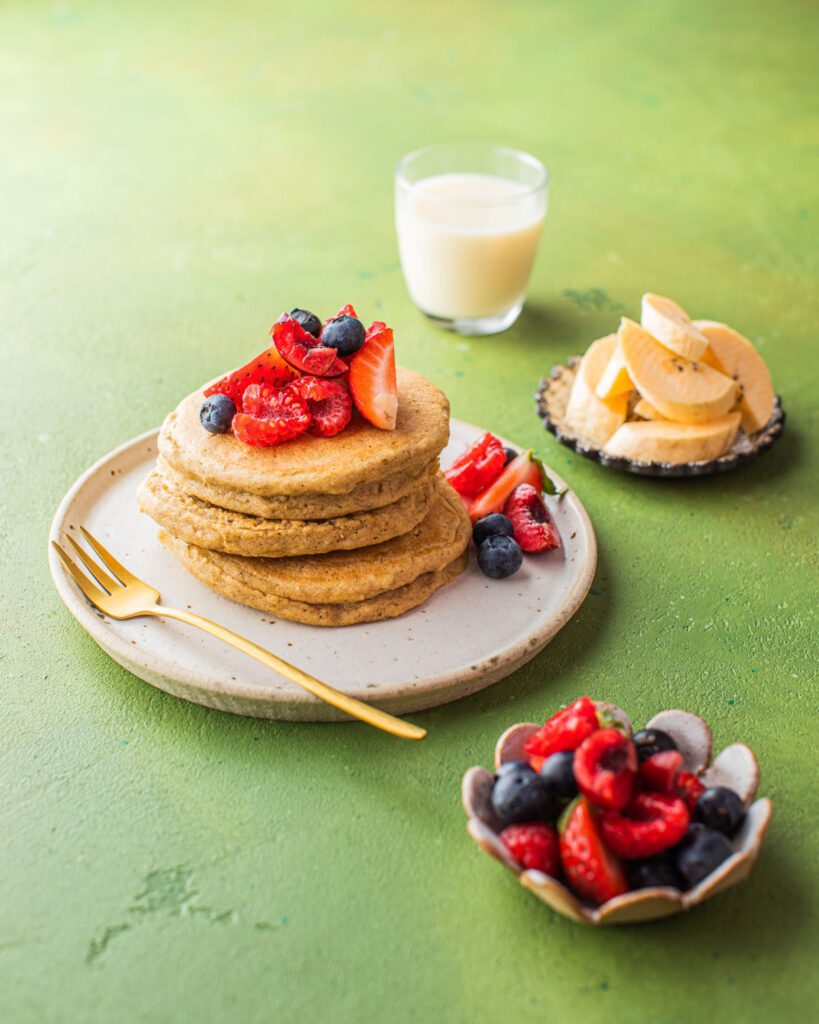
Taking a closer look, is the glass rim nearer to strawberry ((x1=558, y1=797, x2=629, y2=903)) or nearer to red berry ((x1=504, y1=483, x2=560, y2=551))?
red berry ((x1=504, y1=483, x2=560, y2=551))

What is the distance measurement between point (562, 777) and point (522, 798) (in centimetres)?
8

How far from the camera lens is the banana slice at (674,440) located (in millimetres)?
3008

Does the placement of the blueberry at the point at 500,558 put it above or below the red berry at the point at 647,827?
below

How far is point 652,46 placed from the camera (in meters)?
6.56

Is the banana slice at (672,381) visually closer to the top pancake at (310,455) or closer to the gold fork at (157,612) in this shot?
the top pancake at (310,455)

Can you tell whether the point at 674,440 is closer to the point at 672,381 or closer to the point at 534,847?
the point at 672,381

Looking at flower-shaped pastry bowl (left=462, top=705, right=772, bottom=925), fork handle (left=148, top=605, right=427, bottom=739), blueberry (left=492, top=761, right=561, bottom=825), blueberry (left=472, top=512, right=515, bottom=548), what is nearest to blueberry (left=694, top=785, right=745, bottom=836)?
flower-shaped pastry bowl (left=462, top=705, right=772, bottom=925)

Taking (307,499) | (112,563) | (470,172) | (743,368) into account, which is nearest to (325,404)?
(307,499)

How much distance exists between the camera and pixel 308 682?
2.12 metres

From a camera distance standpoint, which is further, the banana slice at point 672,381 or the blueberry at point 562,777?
the banana slice at point 672,381

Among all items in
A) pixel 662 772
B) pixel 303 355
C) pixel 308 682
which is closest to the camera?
pixel 662 772

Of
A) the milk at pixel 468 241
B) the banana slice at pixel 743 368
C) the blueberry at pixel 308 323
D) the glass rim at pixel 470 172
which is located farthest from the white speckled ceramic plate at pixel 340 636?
the glass rim at pixel 470 172

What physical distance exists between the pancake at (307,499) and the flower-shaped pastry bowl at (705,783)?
63 cm

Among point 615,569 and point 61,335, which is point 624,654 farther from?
point 61,335
